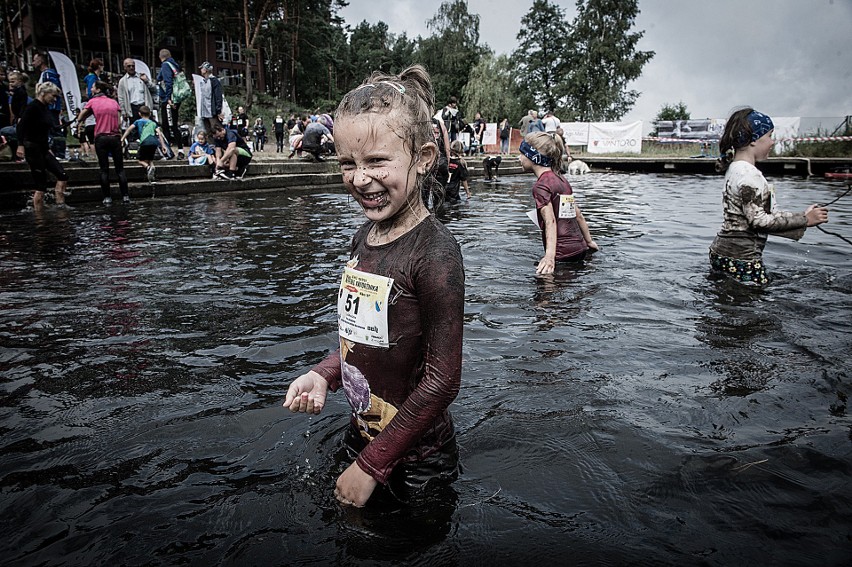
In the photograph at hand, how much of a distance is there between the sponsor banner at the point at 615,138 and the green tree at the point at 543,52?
33638mm

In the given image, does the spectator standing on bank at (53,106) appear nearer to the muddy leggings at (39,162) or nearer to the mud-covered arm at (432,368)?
the muddy leggings at (39,162)

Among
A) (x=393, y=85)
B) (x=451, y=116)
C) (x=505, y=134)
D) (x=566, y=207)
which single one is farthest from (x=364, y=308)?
(x=505, y=134)

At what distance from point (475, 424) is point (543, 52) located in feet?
→ 239

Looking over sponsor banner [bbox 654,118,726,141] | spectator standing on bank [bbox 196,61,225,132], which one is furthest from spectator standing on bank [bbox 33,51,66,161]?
sponsor banner [bbox 654,118,726,141]

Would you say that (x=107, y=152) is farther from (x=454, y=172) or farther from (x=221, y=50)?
(x=221, y=50)

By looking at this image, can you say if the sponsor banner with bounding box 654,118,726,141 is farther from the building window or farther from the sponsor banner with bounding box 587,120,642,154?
the building window

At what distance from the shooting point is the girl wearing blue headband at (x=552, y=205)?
5.73 metres

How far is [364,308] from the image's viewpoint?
2.01m

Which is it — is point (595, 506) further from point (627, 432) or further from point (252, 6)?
point (252, 6)

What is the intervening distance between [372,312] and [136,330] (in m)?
2.78

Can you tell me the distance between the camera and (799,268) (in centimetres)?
616

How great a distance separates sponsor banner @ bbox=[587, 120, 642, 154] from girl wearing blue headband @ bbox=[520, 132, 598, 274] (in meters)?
29.7

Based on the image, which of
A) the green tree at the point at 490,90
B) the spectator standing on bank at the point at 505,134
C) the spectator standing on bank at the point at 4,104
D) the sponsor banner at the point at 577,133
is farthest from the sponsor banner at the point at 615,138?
the spectator standing on bank at the point at 4,104

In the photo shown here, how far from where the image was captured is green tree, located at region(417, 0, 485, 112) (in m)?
62.2
